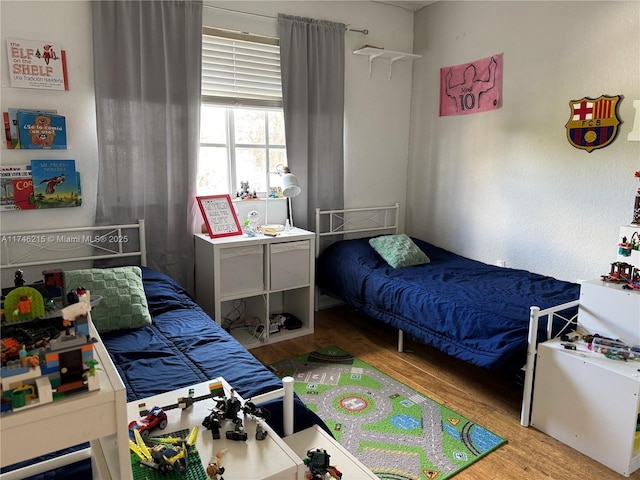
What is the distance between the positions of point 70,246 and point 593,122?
11.2ft

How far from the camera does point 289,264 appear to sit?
337cm

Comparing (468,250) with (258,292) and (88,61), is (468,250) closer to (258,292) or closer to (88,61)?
(258,292)

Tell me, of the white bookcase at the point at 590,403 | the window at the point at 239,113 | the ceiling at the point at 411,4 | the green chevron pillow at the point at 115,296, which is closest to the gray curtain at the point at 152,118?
the window at the point at 239,113

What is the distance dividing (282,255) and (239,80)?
1.32 m

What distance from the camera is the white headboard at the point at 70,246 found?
8.93 ft

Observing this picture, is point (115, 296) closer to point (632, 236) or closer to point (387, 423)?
point (387, 423)

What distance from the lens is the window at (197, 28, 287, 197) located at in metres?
3.31

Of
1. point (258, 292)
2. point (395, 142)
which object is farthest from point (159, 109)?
point (395, 142)

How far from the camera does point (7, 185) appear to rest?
2660 millimetres

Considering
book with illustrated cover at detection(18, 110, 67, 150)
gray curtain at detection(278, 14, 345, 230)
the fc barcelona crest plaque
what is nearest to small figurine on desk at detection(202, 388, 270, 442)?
book with illustrated cover at detection(18, 110, 67, 150)

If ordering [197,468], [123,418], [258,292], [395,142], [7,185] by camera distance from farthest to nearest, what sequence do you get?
[395,142], [258,292], [7,185], [197,468], [123,418]

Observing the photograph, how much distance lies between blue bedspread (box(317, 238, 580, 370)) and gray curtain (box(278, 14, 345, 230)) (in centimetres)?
48

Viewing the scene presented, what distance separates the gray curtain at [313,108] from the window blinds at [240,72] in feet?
0.30

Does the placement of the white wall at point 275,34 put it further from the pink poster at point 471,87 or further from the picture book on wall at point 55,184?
the pink poster at point 471,87
